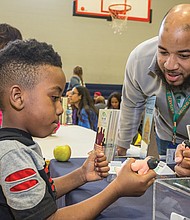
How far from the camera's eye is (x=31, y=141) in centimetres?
79

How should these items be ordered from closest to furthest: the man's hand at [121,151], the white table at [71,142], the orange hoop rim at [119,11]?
the man's hand at [121,151] < the white table at [71,142] < the orange hoop rim at [119,11]

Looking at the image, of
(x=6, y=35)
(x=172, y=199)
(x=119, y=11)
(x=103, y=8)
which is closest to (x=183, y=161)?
(x=172, y=199)

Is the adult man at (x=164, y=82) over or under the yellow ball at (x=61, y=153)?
over

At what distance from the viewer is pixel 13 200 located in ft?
2.24

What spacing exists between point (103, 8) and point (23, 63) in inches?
249

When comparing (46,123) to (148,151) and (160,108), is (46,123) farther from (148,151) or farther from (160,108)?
(160,108)

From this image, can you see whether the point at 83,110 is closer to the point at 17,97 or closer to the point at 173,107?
the point at 173,107

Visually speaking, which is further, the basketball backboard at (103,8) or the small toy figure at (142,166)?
the basketball backboard at (103,8)

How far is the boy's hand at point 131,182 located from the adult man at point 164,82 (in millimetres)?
515

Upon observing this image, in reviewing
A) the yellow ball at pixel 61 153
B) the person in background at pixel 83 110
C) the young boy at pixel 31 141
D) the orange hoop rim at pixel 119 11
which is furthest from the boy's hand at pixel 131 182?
the orange hoop rim at pixel 119 11

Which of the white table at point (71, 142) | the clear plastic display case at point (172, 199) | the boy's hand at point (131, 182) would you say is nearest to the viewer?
the clear plastic display case at point (172, 199)

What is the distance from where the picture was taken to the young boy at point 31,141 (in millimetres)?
688

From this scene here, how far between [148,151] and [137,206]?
325 millimetres

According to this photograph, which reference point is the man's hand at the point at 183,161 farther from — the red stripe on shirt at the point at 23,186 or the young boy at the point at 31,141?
the red stripe on shirt at the point at 23,186
